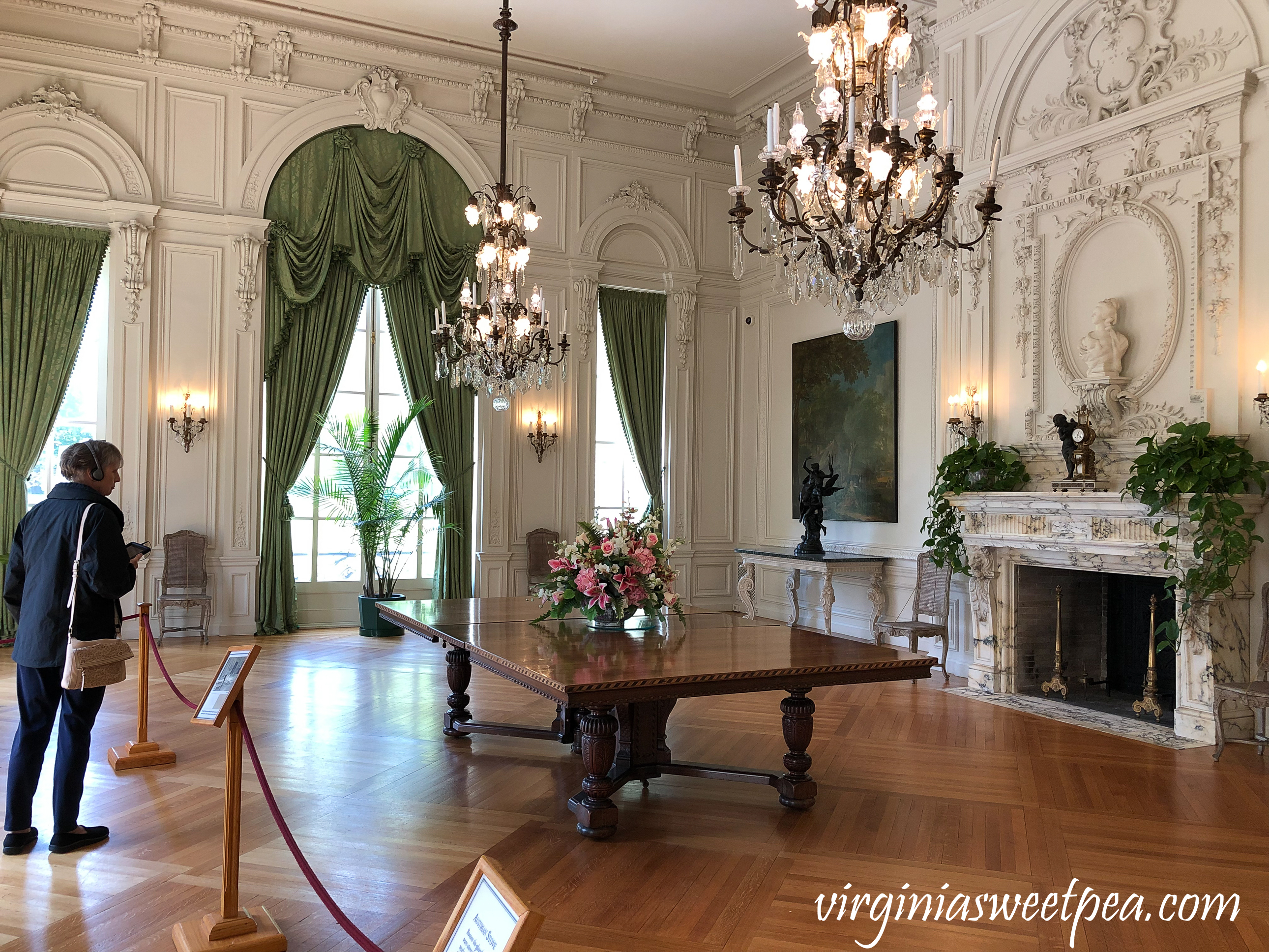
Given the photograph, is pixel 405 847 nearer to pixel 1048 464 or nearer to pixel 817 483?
pixel 1048 464

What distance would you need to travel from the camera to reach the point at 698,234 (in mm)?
11461

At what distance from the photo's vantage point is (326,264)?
9.62 m

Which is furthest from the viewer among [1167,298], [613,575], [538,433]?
[538,433]

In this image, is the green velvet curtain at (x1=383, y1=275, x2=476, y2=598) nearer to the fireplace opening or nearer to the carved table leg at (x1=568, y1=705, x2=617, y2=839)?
the fireplace opening

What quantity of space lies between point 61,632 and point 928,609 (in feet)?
20.7

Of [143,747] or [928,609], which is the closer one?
[143,747]

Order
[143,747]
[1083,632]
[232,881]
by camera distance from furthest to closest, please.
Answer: [1083,632], [143,747], [232,881]

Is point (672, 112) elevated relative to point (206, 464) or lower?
elevated

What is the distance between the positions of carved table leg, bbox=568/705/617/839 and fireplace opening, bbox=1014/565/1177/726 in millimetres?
4154

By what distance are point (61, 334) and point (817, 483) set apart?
23.3 feet

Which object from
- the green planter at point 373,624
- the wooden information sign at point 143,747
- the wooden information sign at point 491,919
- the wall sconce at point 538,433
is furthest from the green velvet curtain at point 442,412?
the wooden information sign at point 491,919

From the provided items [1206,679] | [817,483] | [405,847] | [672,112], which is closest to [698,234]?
[672,112]

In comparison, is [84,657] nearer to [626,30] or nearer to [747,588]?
[747,588]

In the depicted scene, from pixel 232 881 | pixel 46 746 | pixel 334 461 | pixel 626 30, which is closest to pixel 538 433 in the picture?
pixel 334 461
